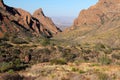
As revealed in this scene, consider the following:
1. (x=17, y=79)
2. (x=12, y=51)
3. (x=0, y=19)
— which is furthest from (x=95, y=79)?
(x=0, y=19)

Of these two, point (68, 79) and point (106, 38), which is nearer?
point (68, 79)

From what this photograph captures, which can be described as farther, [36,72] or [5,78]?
[36,72]

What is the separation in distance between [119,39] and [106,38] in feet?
52.4

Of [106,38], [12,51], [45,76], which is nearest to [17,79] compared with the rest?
[45,76]

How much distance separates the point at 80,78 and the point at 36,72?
13.1 feet

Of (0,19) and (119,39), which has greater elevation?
(0,19)

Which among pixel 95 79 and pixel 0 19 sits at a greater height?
pixel 0 19

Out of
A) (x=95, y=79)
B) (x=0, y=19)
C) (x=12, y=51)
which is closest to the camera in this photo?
(x=95, y=79)

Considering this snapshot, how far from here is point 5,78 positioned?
1387 centimetres

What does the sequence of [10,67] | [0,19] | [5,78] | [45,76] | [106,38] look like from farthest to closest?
[106,38] → [0,19] → [10,67] → [45,76] → [5,78]

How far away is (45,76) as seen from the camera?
15992mm

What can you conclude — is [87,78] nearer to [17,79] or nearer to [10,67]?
[17,79]

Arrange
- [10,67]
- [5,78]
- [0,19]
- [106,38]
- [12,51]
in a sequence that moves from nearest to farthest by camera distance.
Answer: [5,78] < [10,67] < [12,51] < [0,19] < [106,38]

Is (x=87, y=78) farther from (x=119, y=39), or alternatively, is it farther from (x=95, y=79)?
(x=119, y=39)
